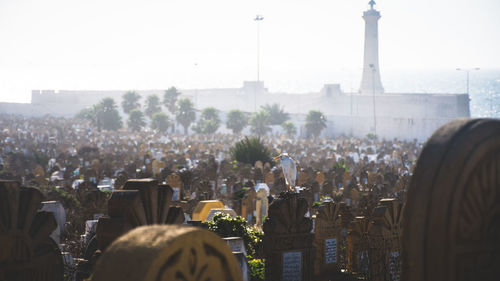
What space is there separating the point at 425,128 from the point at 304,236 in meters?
63.7

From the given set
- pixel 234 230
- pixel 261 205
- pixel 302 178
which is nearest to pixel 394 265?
pixel 234 230

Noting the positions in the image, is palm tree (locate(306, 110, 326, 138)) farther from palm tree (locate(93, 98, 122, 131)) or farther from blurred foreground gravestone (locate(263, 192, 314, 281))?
blurred foreground gravestone (locate(263, 192, 314, 281))

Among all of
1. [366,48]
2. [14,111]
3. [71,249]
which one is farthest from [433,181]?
[366,48]

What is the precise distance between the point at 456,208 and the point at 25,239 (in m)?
2.73

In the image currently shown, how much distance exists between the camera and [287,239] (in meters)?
8.01

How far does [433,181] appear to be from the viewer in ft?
10.8

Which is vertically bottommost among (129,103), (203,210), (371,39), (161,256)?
(203,210)

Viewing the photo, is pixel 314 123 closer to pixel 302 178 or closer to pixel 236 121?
pixel 236 121

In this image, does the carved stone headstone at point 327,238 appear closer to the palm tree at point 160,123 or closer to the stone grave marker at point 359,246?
the stone grave marker at point 359,246

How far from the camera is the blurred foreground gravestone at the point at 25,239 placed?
14.0 ft

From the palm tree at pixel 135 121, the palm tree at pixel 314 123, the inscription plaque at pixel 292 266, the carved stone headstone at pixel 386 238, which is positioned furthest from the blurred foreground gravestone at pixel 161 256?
the palm tree at pixel 135 121

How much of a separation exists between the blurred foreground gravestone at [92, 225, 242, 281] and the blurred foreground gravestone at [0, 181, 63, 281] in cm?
159

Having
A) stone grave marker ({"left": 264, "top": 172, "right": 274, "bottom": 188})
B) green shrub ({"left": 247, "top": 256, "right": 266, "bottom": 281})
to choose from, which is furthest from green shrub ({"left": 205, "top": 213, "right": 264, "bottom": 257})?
stone grave marker ({"left": 264, "top": 172, "right": 274, "bottom": 188})

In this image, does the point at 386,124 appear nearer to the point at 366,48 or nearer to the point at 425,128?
the point at 425,128
